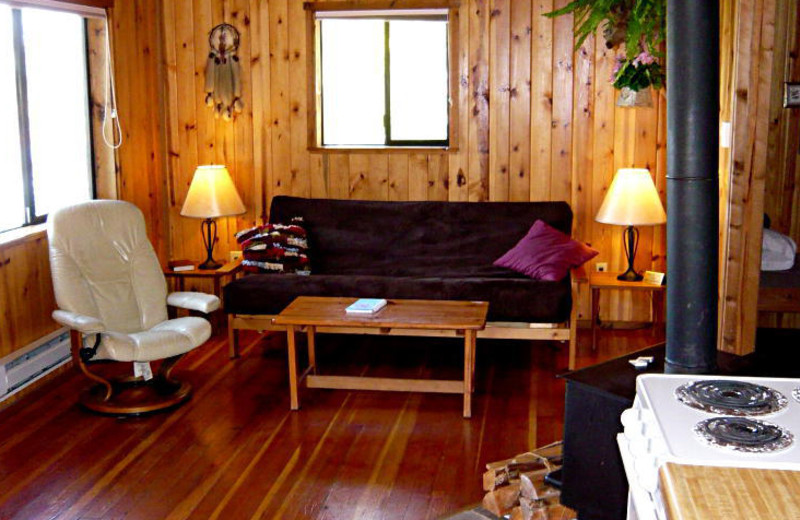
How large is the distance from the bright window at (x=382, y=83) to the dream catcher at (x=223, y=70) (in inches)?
21.0

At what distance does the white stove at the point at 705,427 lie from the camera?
1.84m

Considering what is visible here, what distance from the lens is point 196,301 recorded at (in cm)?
493

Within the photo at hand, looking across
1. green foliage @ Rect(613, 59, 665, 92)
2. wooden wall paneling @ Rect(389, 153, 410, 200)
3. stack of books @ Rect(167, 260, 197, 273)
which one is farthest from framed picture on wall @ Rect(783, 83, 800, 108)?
stack of books @ Rect(167, 260, 197, 273)

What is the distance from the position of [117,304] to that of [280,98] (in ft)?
6.24

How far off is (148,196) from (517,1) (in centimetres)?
260

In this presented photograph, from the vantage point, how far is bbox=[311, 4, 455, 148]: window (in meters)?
6.18

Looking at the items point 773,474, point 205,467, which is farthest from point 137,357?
point 773,474

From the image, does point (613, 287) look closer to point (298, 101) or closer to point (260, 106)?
point (298, 101)

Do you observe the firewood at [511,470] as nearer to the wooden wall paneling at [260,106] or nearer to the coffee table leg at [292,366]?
the coffee table leg at [292,366]

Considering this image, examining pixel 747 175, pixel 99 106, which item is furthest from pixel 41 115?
pixel 747 175

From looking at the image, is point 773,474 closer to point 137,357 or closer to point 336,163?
point 137,357

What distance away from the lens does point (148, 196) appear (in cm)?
607

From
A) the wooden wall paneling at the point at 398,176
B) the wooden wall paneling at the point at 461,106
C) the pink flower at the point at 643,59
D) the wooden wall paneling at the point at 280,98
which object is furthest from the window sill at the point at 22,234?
the pink flower at the point at 643,59

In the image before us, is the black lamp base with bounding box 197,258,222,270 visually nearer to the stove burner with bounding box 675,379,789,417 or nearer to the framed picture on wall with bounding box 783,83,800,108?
the framed picture on wall with bounding box 783,83,800,108
